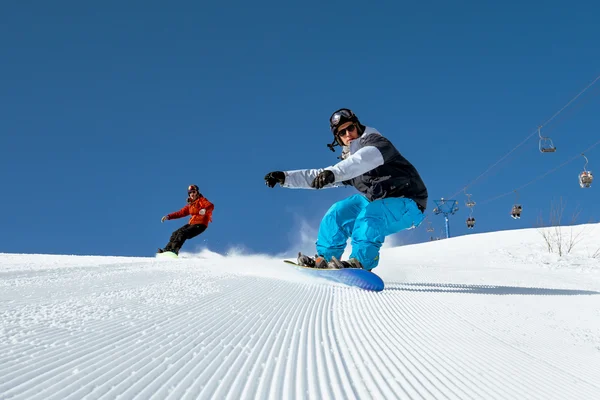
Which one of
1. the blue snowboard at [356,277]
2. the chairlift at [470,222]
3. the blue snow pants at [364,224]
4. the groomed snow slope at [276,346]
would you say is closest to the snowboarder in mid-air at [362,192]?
the blue snow pants at [364,224]

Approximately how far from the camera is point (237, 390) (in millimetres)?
745

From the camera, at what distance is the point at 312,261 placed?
12.2 feet

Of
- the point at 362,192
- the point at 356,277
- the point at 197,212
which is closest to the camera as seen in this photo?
the point at 356,277

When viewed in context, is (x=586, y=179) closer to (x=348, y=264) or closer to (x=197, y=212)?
(x=197, y=212)

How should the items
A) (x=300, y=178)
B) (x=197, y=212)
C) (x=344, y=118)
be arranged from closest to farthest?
(x=300, y=178) → (x=344, y=118) → (x=197, y=212)

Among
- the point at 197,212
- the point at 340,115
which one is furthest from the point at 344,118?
the point at 197,212

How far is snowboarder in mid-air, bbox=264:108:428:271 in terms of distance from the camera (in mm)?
3049

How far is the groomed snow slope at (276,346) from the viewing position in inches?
30.5

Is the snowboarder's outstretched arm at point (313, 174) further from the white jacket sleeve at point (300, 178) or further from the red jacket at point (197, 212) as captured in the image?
the red jacket at point (197, 212)

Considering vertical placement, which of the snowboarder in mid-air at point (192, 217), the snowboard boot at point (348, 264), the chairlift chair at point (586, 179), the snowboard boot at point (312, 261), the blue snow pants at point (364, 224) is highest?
the snowboarder in mid-air at point (192, 217)

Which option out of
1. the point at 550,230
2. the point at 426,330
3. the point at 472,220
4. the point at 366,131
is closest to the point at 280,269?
the point at 366,131

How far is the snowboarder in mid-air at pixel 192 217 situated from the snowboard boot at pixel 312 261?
17.6 ft

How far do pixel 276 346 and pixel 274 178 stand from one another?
79.0 inches

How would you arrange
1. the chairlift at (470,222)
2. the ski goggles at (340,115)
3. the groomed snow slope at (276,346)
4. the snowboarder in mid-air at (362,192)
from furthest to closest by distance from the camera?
the chairlift at (470,222)
the ski goggles at (340,115)
the snowboarder in mid-air at (362,192)
the groomed snow slope at (276,346)
